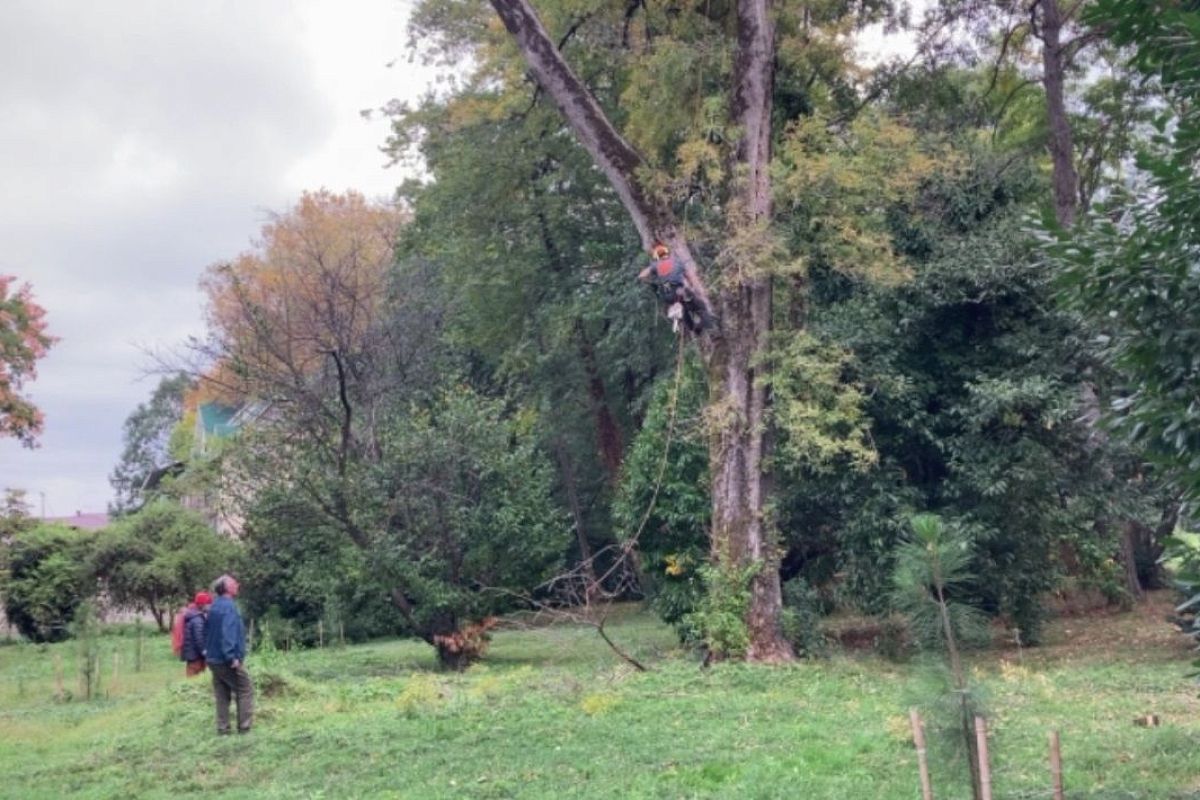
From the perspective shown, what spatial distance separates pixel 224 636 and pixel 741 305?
25.9 ft

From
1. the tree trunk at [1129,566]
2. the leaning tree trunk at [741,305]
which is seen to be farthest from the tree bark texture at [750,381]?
the tree trunk at [1129,566]

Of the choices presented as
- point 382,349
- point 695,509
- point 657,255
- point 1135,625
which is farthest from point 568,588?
point 382,349

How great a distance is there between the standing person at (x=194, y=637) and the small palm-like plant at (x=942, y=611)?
8.96 metres

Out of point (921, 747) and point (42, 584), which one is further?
point (42, 584)

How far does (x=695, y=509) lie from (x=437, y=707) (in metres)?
6.39

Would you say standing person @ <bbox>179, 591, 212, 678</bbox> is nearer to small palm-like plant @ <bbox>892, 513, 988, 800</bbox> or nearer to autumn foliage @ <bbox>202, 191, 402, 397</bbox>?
autumn foliage @ <bbox>202, 191, 402, 397</bbox>

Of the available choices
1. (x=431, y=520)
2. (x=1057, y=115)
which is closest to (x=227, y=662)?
(x=431, y=520)

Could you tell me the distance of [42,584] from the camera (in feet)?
94.2

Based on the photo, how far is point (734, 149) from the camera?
15961mm

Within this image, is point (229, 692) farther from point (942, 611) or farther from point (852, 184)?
point (852, 184)

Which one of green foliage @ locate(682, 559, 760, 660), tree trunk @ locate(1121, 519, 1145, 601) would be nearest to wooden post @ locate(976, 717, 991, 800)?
green foliage @ locate(682, 559, 760, 660)

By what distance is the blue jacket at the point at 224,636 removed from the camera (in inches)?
464

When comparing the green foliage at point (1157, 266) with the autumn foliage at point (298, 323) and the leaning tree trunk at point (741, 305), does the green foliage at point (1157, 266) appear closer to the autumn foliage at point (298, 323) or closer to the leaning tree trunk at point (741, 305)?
the leaning tree trunk at point (741, 305)

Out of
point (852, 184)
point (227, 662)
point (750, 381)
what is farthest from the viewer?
point (750, 381)
